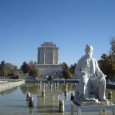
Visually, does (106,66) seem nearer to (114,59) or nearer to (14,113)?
(114,59)

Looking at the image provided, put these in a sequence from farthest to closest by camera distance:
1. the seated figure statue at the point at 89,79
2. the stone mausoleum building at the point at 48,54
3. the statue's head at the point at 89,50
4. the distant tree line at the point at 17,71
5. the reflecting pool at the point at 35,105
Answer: the stone mausoleum building at the point at 48,54 < the distant tree line at the point at 17,71 < the reflecting pool at the point at 35,105 < the statue's head at the point at 89,50 < the seated figure statue at the point at 89,79

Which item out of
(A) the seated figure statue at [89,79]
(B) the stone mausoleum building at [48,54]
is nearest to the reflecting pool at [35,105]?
(A) the seated figure statue at [89,79]

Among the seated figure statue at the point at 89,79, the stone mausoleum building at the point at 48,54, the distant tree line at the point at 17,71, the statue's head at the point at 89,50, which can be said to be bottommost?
the seated figure statue at the point at 89,79

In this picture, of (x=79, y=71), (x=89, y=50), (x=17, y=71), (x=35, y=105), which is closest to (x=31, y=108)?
(x=35, y=105)

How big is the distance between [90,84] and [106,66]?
4090cm

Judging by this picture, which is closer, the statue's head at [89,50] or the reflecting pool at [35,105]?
the statue's head at [89,50]

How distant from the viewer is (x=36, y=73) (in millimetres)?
92125

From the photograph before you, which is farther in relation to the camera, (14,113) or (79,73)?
(14,113)

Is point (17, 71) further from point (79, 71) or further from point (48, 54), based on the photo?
point (79, 71)

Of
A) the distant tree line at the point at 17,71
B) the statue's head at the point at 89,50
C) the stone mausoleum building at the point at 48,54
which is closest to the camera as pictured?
the statue's head at the point at 89,50

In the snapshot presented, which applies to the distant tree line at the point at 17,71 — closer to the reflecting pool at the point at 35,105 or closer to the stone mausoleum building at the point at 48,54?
the stone mausoleum building at the point at 48,54

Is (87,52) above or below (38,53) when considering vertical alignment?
below

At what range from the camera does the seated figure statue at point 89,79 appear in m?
11.7

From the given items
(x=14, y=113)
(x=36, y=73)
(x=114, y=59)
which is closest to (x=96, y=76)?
(x=14, y=113)
